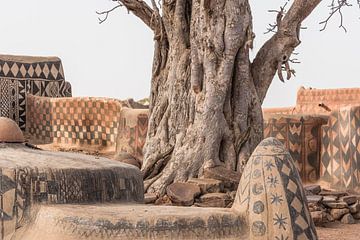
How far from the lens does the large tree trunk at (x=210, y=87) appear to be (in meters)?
8.66

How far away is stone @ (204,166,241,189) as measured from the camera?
8.34 m

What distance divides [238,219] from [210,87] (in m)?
5.51

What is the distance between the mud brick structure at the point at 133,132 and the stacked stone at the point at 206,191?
3.52 metres

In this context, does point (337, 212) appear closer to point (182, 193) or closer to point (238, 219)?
point (182, 193)

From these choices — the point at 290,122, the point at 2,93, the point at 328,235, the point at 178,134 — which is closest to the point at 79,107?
the point at 2,93

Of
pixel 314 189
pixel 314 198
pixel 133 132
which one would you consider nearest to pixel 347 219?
pixel 314 198

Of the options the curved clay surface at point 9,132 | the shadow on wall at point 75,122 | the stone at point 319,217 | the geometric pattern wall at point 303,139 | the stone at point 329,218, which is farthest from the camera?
the shadow on wall at point 75,122

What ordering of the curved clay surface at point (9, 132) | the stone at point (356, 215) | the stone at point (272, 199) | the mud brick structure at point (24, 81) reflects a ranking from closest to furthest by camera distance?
the stone at point (272, 199)
the curved clay surface at point (9, 132)
the stone at point (356, 215)
the mud brick structure at point (24, 81)

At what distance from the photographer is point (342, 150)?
10.8 metres

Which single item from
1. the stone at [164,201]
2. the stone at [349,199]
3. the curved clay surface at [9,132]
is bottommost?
the stone at [349,199]

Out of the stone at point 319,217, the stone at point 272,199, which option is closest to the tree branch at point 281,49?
the stone at point 319,217

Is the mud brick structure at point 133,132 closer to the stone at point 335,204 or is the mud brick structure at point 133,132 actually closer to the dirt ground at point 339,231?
the stone at point 335,204

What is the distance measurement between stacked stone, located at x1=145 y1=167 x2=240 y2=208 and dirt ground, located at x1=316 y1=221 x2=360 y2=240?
1198 mm

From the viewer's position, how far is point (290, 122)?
11.3 metres
